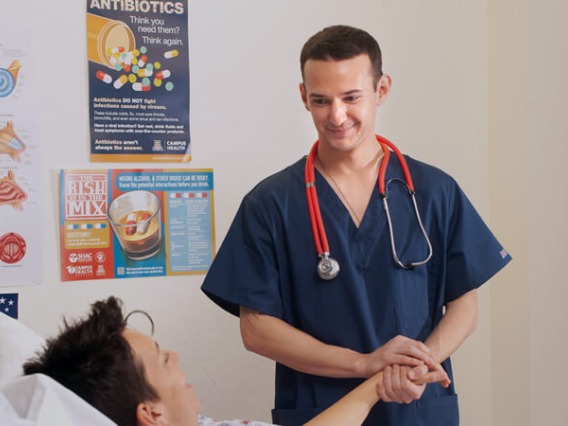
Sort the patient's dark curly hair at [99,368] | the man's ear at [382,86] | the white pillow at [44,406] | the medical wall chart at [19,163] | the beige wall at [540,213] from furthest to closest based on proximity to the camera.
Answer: the beige wall at [540,213], the medical wall chart at [19,163], the man's ear at [382,86], the patient's dark curly hair at [99,368], the white pillow at [44,406]

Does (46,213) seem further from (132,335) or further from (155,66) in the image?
(132,335)

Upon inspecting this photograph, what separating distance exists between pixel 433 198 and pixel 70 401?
1022 millimetres

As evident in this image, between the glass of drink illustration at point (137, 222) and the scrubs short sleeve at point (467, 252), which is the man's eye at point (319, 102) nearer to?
the scrubs short sleeve at point (467, 252)

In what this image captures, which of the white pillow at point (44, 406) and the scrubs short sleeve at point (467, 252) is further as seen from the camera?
the scrubs short sleeve at point (467, 252)

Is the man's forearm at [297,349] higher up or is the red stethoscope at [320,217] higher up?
the red stethoscope at [320,217]

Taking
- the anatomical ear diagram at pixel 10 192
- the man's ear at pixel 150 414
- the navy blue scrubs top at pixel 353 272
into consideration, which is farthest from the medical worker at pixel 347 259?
the anatomical ear diagram at pixel 10 192

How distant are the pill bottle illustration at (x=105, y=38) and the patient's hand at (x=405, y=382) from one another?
117 centimetres

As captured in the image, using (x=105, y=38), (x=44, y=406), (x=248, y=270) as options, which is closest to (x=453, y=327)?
(x=248, y=270)

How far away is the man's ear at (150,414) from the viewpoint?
123 centimetres

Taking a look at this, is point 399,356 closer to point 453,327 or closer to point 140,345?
point 453,327

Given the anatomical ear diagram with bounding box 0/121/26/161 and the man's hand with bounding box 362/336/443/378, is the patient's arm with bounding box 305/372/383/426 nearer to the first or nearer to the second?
the man's hand with bounding box 362/336/443/378

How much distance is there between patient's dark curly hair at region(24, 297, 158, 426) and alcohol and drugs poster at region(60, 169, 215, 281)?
90 cm

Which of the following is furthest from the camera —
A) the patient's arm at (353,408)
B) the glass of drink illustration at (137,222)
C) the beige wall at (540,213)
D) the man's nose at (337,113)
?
the beige wall at (540,213)

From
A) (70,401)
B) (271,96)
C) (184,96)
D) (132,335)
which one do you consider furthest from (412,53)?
(70,401)
